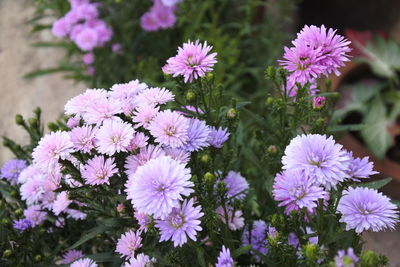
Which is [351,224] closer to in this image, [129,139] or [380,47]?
[129,139]

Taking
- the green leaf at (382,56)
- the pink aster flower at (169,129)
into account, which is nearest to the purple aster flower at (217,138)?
the pink aster flower at (169,129)

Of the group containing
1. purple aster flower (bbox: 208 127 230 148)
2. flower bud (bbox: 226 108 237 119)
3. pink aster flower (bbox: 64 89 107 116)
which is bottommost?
purple aster flower (bbox: 208 127 230 148)

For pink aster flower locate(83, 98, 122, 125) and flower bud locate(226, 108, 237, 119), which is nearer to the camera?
pink aster flower locate(83, 98, 122, 125)

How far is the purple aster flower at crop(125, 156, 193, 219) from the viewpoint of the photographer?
27.2 inches

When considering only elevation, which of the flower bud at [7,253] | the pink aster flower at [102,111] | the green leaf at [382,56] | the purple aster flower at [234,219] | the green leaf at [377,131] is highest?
the green leaf at [382,56]

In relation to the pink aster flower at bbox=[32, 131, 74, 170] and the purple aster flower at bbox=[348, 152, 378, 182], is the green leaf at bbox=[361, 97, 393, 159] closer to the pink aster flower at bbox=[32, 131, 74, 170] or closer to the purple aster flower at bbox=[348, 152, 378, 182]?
the purple aster flower at bbox=[348, 152, 378, 182]

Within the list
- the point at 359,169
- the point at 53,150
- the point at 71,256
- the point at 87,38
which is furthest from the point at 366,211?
the point at 87,38

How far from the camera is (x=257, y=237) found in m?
1.04

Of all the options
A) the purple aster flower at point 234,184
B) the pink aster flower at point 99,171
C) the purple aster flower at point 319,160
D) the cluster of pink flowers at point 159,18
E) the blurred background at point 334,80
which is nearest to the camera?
the purple aster flower at point 319,160

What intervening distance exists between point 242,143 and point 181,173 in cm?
52

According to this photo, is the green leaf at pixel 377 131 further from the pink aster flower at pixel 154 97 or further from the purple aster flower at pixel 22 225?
the purple aster flower at pixel 22 225

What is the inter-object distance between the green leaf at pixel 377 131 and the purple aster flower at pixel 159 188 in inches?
47.3

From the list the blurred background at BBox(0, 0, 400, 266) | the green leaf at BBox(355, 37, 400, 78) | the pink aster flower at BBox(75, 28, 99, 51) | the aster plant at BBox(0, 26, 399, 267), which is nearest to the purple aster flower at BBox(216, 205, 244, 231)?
the aster plant at BBox(0, 26, 399, 267)

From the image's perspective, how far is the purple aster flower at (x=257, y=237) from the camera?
1.02m
